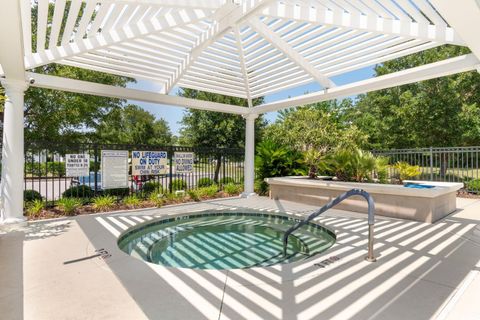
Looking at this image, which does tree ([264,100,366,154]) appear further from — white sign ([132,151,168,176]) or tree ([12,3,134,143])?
tree ([12,3,134,143])

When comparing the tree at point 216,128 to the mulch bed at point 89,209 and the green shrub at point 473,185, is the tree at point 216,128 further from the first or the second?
the green shrub at point 473,185

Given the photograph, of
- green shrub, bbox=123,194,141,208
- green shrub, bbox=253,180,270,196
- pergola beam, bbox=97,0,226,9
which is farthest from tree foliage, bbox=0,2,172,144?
green shrub, bbox=253,180,270,196

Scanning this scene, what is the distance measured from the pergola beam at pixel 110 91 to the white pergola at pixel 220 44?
2 cm

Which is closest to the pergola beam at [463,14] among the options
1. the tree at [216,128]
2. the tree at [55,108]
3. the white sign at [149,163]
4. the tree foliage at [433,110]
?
the white sign at [149,163]

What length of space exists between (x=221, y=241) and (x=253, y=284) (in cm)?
261

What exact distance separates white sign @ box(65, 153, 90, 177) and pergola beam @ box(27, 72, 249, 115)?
1.82 m

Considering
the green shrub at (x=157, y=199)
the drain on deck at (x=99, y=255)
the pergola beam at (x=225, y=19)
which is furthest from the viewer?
the green shrub at (x=157, y=199)

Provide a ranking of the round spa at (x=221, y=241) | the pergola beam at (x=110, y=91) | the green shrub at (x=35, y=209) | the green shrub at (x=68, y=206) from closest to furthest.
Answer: the round spa at (x=221, y=241) < the pergola beam at (x=110, y=91) < the green shrub at (x=35, y=209) < the green shrub at (x=68, y=206)

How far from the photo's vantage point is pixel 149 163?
29.9ft

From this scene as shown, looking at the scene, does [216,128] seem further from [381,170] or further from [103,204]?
[381,170]

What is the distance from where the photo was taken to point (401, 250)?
14.3ft

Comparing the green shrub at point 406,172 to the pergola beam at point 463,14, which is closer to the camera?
the pergola beam at point 463,14

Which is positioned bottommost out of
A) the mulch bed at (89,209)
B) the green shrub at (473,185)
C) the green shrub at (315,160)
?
the mulch bed at (89,209)

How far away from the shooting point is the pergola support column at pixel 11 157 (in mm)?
5883
